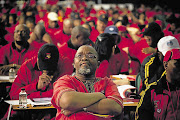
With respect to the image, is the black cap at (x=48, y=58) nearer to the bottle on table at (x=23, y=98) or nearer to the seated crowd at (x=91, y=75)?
the seated crowd at (x=91, y=75)

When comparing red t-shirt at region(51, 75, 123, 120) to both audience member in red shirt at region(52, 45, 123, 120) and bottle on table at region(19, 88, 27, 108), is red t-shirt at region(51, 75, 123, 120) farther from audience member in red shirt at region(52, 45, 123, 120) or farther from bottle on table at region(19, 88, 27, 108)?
bottle on table at region(19, 88, 27, 108)

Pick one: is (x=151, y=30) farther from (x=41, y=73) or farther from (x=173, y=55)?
(x=173, y=55)

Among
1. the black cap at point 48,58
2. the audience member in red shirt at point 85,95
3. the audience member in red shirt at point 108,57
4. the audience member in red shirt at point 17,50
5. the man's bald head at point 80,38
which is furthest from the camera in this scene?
the audience member in red shirt at point 17,50

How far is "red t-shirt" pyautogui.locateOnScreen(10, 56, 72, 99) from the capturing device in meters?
4.59

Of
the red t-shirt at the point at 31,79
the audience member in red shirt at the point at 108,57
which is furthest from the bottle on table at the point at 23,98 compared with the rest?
the audience member in red shirt at the point at 108,57

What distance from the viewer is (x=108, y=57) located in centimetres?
588

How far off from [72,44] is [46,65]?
176 centimetres

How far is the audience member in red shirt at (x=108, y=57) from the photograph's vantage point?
547 centimetres

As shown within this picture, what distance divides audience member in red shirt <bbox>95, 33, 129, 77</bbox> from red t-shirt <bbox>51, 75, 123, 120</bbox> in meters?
1.97

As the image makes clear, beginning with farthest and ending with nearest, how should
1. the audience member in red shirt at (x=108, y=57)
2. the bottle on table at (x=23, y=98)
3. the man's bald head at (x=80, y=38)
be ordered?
the man's bald head at (x=80, y=38)
the audience member in red shirt at (x=108, y=57)
the bottle on table at (x=23, y=98)

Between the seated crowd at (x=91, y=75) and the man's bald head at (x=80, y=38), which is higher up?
the man's bald head at (x=80, y=38)

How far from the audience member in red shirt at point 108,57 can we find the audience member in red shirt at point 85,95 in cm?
199

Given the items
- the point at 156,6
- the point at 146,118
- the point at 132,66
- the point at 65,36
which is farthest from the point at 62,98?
the point at 156,6

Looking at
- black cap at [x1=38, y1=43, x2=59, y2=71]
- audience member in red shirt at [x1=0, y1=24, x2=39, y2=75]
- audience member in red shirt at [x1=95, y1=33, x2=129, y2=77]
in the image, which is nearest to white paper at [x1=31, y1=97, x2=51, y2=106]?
black cap at [x1=38, y1=43, x2=59, y2=71]
